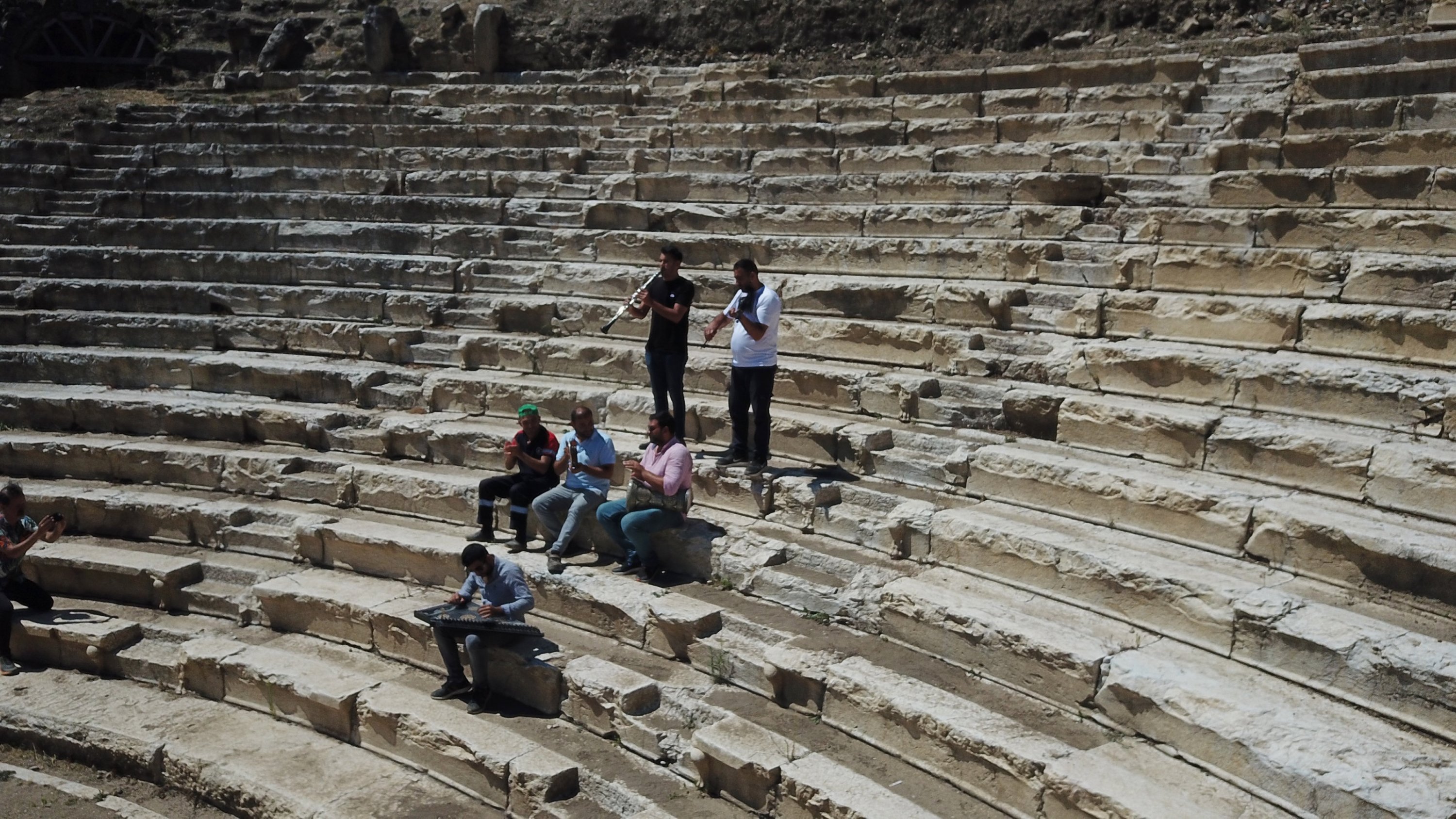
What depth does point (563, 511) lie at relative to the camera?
317 inches

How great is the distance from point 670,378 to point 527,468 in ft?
3.80

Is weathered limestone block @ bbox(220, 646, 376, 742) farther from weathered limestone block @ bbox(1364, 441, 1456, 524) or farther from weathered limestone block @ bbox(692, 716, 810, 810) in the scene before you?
weathered limestone block @ bbox(1364, 441, 1456, 524)

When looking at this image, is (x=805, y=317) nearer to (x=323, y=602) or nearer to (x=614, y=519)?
(x=614, y=519)

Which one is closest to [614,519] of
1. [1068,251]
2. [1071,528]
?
[1071,528]

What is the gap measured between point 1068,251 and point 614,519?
4166 mm

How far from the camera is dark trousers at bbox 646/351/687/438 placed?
835 centimetres

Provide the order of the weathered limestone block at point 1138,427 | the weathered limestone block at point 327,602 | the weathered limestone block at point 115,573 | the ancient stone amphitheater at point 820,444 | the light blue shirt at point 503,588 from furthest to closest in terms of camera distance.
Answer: the weathered limestone block at point 115,573 < the weathered limestone block at point 327,602 < the light blue shirt at point 503,588 < the weathered limestone block at point 1138,427 < the ancient stone amphitheater at point 820,444

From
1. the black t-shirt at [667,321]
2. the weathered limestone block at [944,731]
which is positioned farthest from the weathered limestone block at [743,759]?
the black t-shirt at [667,321]

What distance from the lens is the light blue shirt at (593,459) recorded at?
784cm

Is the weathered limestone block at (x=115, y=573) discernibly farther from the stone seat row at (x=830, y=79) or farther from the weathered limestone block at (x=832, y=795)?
the stone seat row at (x=830, y=79)

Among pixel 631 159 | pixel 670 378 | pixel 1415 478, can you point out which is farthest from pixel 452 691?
pixel 631 159

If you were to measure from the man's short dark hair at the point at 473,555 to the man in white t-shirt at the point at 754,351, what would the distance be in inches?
74.1

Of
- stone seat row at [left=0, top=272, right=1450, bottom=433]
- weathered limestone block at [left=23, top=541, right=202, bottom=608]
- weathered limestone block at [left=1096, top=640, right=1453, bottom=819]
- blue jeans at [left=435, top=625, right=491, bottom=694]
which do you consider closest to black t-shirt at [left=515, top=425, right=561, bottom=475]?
blue jeans at [left=435, top=625, right=491, bottom=694]

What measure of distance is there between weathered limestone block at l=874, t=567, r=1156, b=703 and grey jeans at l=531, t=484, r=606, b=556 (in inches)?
87.4
